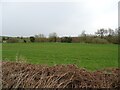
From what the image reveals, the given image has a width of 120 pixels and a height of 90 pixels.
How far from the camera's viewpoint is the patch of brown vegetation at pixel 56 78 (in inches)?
177

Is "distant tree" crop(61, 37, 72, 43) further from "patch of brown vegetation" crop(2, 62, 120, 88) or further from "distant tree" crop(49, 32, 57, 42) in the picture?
"patch of brown vegetation" crop(2, 62, 120, 88)

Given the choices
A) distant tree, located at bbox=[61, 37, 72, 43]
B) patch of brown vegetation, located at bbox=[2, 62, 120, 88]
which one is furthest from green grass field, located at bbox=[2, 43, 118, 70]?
distant tree, located at bbox=[61, 37, 72, 43]

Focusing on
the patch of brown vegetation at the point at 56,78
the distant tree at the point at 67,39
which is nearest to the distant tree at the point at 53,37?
the distant tree at the point at 67,39

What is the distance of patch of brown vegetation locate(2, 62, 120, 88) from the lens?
449 centimetres

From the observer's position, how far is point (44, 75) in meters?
4.73

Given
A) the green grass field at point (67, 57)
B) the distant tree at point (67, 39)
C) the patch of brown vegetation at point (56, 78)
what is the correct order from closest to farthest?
the patch of brown vegetation at point (56, 78), the green grass field at point (67, 57), the distant tree at point (67, 39)

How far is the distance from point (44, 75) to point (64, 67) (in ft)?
1.77

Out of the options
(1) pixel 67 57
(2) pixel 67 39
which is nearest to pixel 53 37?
(2) pixel 67 39

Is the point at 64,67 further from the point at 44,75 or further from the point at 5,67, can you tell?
the point at 5,67

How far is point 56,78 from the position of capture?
15.0 feet

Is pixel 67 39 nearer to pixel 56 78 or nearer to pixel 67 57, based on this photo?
pixel 67 57

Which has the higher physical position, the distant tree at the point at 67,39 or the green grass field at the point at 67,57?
the distant tree at the point at 67,39

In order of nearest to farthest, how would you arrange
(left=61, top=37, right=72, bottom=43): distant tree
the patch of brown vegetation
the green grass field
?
the patch of brown vegetation, the green grass field, (left=61, top=37, right=72, bottom=43): distant tree

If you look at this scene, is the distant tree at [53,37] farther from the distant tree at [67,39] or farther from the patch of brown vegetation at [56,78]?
the patch of brown vegetation at [56,78]
